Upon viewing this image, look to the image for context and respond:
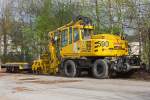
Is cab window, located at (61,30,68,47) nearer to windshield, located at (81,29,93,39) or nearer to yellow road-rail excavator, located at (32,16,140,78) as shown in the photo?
yellow road-rail excavator, located at (32,16,140,78)

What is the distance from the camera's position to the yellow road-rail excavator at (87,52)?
1034 inches

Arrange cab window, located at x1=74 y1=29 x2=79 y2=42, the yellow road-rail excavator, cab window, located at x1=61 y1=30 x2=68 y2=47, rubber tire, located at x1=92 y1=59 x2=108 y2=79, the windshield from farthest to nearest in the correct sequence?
cab window, located at x1=61 y1=30 x2=68 y2=47 < cab window, located at x1=74 y1=29 x2=79 y2=42 < the windshield < the yellow road-rail excavator < rubber tire, located at x1=92 y1=59 x2=108 y2=79

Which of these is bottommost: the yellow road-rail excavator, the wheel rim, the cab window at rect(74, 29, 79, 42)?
the wheel rim

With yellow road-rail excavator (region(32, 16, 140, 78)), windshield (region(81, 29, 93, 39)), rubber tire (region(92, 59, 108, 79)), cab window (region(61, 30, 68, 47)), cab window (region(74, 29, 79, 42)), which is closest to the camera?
rubber tire (region(92, 59, 108, 79))

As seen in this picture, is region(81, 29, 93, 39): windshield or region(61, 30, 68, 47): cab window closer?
region(81, 29, 93, 39): windshield

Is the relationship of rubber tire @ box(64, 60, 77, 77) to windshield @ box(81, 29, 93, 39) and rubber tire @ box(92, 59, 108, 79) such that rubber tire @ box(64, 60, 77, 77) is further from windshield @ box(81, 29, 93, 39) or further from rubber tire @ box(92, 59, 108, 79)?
windshield @ box(81, 29, 93, 39)

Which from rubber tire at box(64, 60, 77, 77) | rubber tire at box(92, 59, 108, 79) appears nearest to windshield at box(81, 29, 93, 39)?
rubber tire at box(64, 60, 77, 77)

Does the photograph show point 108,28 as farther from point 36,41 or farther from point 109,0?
point 36,41

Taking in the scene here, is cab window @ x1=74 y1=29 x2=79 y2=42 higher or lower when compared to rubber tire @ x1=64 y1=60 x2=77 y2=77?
higher

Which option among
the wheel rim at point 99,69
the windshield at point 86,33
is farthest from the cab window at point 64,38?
the wheel rim at point 99,69

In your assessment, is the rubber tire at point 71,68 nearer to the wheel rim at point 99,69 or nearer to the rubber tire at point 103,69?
the rubber tire at point 103,69

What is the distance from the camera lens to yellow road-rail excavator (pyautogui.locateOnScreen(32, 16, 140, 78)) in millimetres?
26266

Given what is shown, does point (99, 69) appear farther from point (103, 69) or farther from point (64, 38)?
point (64, 38)

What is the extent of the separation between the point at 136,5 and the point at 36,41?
16739 mm
